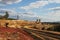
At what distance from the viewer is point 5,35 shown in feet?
79.7

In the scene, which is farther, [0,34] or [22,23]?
[22,23]

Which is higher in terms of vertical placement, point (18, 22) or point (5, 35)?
point (5, 35)

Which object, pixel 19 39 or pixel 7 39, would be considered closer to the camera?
pixel 7 39

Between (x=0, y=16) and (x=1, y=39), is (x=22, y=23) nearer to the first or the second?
(x=0, y=16)

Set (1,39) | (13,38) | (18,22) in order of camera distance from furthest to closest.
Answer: (18,22) → (13,38) → (1,39)

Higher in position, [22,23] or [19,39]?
[19,39]

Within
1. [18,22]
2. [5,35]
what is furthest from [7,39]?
[18,22]

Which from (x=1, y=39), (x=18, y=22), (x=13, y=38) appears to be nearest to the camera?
(x=1, y=39)

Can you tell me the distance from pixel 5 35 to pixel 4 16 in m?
115

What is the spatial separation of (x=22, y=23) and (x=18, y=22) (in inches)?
117

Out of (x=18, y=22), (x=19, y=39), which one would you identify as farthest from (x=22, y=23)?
(x=19, y=39)

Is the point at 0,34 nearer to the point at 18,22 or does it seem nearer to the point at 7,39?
the point at 7,39

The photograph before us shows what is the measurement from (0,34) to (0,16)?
109m

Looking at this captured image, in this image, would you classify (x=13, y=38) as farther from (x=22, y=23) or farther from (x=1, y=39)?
(x=22, y=23)
